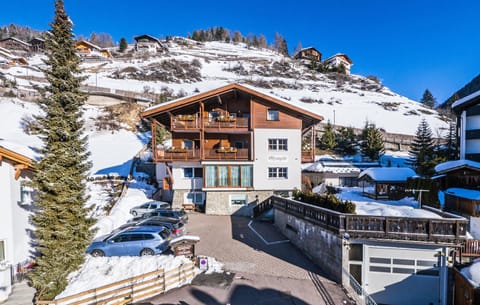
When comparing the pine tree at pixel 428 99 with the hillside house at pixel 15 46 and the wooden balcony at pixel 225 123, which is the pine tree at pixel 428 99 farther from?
the hillside house at pixel 15 46

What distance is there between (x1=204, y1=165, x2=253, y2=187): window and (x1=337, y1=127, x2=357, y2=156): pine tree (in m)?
24.4

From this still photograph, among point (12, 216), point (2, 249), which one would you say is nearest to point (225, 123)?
point (12, 216)

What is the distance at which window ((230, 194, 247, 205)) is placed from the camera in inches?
816

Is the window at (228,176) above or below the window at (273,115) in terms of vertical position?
below

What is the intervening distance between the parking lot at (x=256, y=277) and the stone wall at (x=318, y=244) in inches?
14.8

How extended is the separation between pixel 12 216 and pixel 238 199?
1458 cm

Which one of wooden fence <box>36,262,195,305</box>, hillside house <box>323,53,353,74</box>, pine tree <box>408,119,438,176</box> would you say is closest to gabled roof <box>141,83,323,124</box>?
wooden fence <box>36,262,195,305</box>

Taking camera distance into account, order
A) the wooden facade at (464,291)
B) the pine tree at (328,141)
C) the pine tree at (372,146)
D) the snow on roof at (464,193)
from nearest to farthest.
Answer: the wooden facade at (464,291)
the snow on roof at (464,193)
the pine tree at (372,146)
the pine tree at (328,141)

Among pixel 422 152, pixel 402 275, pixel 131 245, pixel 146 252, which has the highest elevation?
pixel 422 152

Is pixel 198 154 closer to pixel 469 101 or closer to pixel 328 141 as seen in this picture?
pixel 328 141

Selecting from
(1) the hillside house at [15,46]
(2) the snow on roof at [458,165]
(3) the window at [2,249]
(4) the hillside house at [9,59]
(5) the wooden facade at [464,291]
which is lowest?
(5) the wooden facade at [464,291]

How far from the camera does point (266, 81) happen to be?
7106 cm

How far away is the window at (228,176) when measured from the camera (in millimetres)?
20375

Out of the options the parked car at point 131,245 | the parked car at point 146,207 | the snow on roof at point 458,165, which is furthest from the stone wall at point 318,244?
the snow on roof at point 458,165
